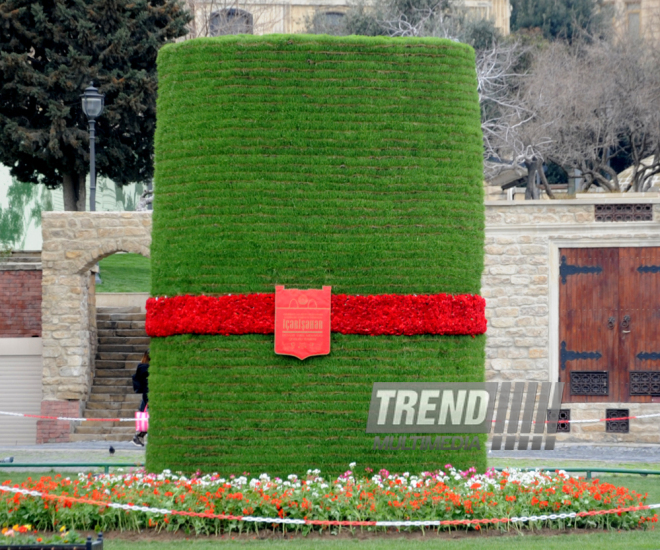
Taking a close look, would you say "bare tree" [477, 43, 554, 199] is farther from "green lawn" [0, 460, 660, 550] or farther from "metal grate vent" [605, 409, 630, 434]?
"green lawn" [0, 460, 660, 550]

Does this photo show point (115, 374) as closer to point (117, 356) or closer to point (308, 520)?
point (117, 356)

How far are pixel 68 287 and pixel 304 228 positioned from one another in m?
9.33

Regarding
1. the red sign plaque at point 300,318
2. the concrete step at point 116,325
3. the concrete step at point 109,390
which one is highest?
the red sign plaque at point 300,318

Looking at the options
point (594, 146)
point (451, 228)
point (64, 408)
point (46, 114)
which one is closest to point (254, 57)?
point (451, 228)

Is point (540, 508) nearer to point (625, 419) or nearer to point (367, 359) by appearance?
point (367, 359)

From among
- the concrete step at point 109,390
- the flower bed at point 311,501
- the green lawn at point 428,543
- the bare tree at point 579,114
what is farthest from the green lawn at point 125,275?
the green lawn at point 428,543

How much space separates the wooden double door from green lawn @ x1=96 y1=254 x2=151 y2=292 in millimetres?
12258

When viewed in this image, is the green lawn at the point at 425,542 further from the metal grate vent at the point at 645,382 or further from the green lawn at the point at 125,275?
the green lawn at the point at 125,275

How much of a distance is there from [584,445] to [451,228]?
337 inches

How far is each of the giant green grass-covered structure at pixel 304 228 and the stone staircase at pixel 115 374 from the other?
27.9ft

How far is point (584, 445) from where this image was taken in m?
16.7

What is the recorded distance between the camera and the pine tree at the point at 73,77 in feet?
80.5

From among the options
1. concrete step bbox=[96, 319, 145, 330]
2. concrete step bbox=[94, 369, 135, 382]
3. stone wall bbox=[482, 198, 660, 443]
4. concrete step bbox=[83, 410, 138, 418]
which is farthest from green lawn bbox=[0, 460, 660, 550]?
concrete step bbox=[96, 319, 145, 330]

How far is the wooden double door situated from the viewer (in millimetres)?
16844
